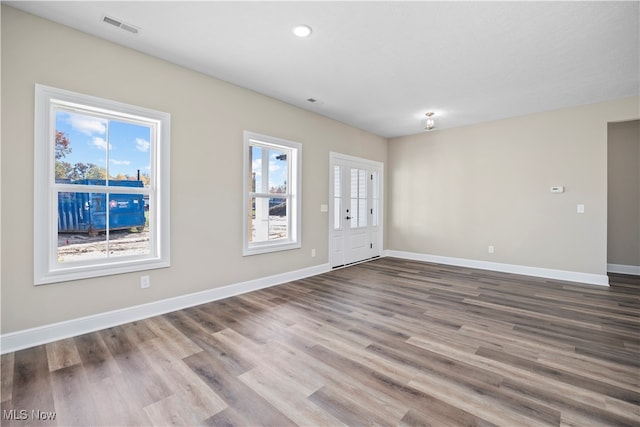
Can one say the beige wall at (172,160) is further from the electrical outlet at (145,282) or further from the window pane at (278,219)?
the window pane at (278,219)

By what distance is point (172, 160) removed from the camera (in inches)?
130

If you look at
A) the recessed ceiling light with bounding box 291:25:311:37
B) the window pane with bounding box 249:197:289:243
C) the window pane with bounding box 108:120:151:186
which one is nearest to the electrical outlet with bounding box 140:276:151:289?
the window pane with bounding box 108:120:151:186

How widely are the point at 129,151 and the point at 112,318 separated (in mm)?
1729

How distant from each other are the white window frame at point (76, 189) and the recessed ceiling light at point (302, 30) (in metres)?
1.70

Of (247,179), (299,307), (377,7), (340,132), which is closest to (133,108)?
(247,179)

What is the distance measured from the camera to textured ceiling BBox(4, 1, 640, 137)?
237 cm

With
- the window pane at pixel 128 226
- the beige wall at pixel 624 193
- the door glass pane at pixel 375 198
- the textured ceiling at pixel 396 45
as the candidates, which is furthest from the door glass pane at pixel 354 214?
the beige wall at pixel 624 193

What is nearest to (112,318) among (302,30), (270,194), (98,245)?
(98,245)

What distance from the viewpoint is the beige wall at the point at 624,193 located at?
512 cm

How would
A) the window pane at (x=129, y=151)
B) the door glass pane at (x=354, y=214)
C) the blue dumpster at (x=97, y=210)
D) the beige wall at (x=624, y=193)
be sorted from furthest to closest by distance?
the door glass pane at (x=354, y=214) < the beige wall at (x=624, y=193) < the window pane at (x=129, y=151) < the blue dumpster at (x=97, y=210)

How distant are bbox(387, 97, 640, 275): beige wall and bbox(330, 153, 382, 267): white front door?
56 centimetres

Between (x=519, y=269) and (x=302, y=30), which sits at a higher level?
(x=302, y=30)

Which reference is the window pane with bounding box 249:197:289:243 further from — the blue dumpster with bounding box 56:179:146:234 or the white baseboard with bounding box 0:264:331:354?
the blue dumpster with bounding box 56:179:146:234

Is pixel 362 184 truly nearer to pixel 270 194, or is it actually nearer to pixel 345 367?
pixel 270 194
